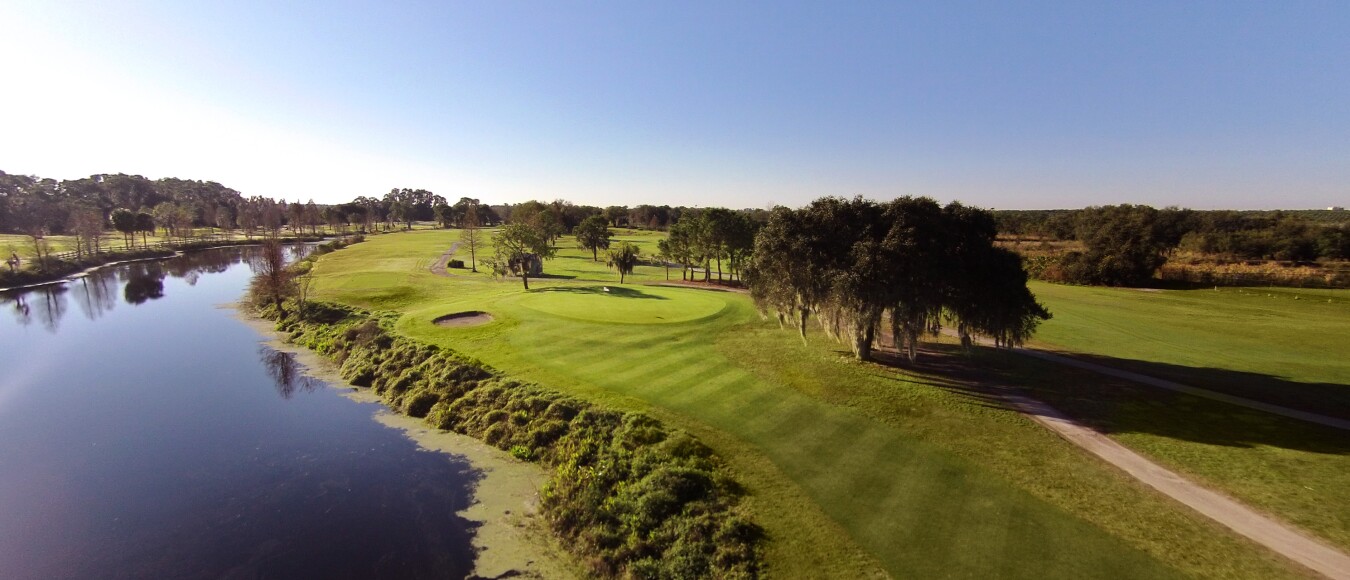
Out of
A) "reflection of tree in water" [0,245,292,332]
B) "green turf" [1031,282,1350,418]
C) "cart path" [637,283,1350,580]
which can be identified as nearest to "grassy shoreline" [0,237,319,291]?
"reflection of tree in water" [0,245,292,332]

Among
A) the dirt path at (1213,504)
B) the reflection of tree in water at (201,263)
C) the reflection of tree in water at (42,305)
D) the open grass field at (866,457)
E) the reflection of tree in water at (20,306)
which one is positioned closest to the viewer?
the dirt path at (1213,504)

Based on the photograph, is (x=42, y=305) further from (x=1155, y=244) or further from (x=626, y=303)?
(x=1155, y=244)

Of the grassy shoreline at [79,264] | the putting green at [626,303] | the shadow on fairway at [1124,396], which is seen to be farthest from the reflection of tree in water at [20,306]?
the shadow on fairway at [1124,396]

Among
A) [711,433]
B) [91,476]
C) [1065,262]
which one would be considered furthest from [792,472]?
[1065,262]

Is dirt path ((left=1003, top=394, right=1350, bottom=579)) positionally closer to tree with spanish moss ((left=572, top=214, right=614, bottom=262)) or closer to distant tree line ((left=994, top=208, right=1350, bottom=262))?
distant tree line ((left=994, top=208, right=1350, bottom=262))

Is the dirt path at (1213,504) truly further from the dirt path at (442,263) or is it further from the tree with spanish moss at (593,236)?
the tree with spanish moss at (593,236)
